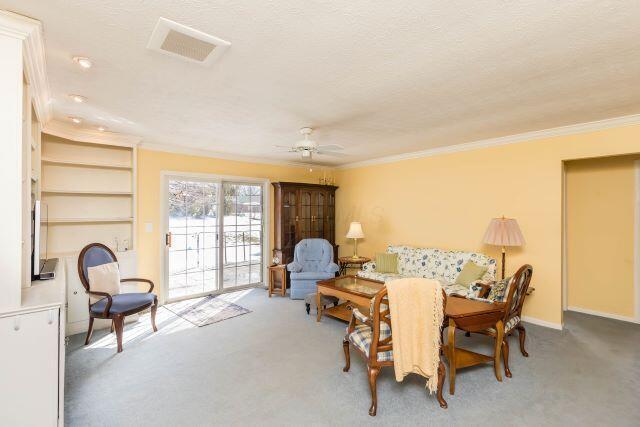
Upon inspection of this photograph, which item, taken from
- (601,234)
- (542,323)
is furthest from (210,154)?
(601,234)

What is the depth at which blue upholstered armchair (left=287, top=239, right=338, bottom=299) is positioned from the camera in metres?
5.05

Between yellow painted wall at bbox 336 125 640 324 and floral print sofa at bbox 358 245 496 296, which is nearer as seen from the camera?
yellow painted wall at bbox 336 125 640 324

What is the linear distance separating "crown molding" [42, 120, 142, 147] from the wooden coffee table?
3.38m

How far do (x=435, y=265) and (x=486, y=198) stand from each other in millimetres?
1238

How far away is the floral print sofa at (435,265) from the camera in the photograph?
4145 millimetres

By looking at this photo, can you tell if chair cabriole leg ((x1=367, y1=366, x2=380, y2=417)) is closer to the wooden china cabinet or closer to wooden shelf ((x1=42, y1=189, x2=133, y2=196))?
the wooden china cabinet

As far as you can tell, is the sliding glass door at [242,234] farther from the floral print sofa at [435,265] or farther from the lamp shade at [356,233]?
the floral print sofa at [435,265]

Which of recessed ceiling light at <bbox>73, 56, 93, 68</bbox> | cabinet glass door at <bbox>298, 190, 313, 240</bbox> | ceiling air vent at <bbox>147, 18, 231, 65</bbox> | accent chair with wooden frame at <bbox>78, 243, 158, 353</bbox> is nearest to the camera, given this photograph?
ceiling air vent at <bbox>147, 18, 231, 65</bbox>

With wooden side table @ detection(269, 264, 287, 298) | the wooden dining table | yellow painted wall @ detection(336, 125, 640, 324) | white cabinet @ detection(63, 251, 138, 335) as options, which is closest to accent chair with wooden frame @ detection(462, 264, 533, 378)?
the wooden dining table

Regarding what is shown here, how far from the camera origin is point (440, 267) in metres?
4.60

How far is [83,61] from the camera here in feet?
6.93

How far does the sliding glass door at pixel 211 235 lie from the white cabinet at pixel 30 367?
3203 millimetres

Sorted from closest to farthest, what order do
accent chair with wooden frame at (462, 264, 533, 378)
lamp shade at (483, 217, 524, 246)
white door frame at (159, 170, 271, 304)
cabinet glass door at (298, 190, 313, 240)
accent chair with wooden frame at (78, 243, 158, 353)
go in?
accent chair with wooden frame at (462, 264, 533, 378) < accent chair with wooden frame at (78, 243, 158, 353) < lamp shade at (483, 217, 524, 246) < white door frame at (159, 170, 271, 304) < cabinet glass door at (298, 190, 313, 240)

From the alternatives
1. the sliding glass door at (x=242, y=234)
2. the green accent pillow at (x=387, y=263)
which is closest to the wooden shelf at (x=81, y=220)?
the sliding glass door at (x=242, y=234)
